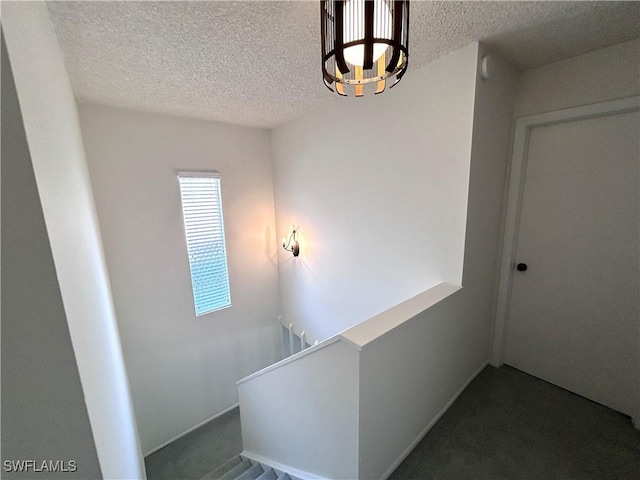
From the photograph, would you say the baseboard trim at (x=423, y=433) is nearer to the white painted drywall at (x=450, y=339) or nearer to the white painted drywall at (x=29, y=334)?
the white painted drywall at (x=450, y=339)

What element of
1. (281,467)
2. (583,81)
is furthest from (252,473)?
(583,81)

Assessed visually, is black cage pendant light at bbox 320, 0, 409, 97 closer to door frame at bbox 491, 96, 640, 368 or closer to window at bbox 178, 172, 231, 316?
door frame at bbox 491, 96, 640, 368

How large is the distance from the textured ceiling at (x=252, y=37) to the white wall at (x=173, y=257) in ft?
1.85

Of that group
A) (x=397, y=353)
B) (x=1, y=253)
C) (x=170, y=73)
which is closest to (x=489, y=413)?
(x=397, y=353)

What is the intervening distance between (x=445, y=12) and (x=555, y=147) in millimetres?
1269

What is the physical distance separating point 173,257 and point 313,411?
83.9 inches

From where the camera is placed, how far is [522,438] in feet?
5.26

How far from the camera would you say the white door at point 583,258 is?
1574 mm

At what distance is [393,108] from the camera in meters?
1.90

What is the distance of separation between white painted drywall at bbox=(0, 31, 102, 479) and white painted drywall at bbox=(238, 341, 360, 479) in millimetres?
933

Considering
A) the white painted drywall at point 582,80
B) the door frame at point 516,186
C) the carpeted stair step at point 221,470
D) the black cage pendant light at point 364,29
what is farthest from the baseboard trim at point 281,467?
the white painted drywall at point 582,80

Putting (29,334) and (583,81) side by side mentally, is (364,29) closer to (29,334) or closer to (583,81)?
(29,334)

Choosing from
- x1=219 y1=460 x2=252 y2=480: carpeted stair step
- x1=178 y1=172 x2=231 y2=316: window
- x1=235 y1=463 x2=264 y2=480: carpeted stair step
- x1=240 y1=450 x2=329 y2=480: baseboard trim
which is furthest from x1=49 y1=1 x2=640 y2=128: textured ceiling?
x1=219 y1=460 x2=252 y2=480: carpeted stair step

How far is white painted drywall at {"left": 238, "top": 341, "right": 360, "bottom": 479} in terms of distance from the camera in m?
1.22
